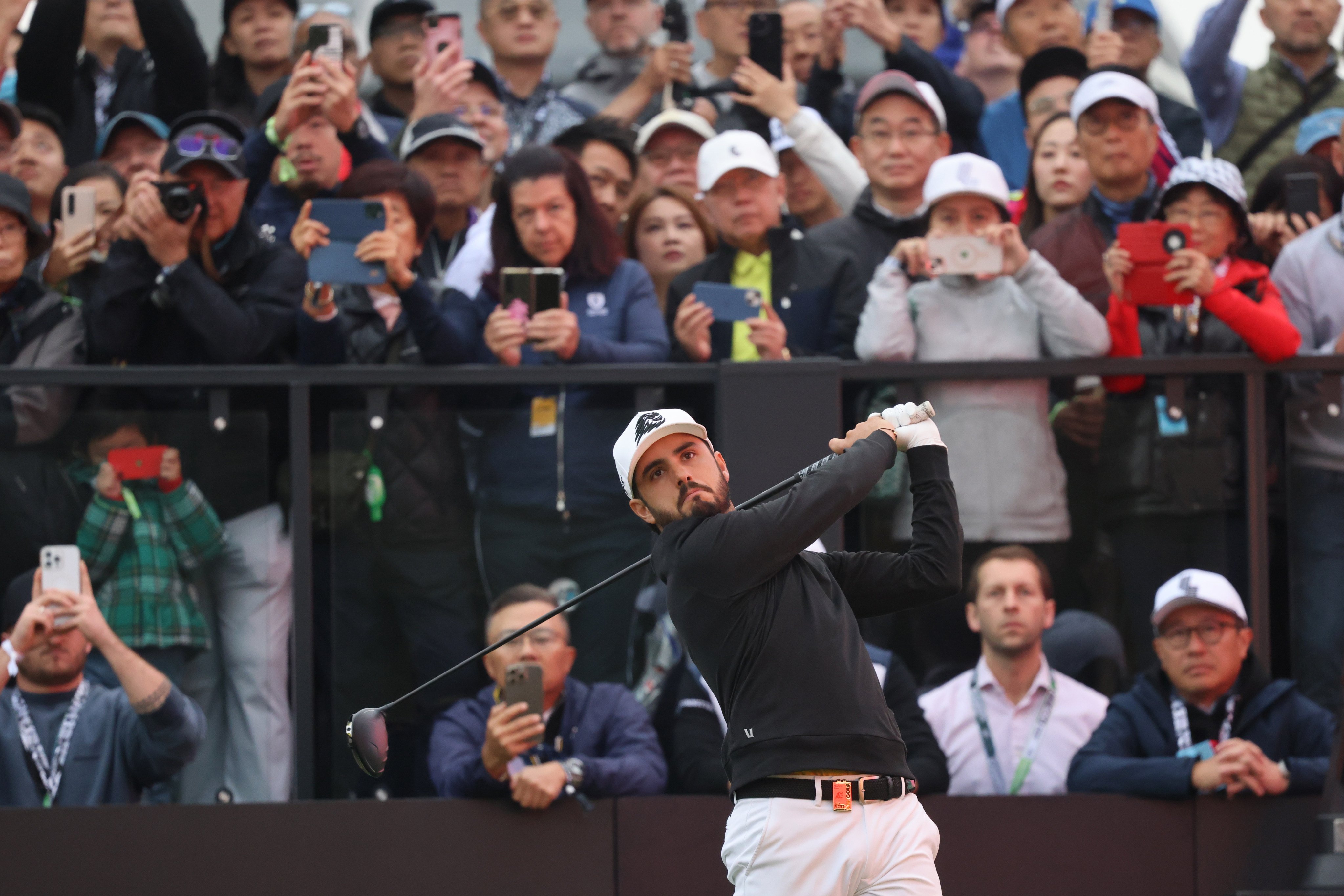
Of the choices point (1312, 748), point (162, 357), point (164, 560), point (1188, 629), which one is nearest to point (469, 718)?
point (164, 560)

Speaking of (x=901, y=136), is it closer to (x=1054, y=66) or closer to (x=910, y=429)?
(x=1054, y=66)

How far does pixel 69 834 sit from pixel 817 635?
315cm

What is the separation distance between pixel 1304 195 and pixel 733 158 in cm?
239

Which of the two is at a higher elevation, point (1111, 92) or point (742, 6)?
point (742, 6)

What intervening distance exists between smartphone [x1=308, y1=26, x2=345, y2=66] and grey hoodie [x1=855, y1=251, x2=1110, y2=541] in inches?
99.4

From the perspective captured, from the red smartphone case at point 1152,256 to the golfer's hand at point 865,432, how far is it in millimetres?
2131

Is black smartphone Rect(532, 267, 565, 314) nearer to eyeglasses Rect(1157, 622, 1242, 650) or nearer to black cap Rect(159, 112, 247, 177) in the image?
black cap Rect(159, 112, 247, 177)

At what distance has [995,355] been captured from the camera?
665 centimetres

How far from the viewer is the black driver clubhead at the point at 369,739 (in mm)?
5176

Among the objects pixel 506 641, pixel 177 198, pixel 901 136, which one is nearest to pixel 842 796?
pixel 506 641

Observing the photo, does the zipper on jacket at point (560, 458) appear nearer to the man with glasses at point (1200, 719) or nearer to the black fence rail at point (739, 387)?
the black fence rail at point (739, 387)

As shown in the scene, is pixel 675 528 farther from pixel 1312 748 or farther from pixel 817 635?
pixel 1312 748

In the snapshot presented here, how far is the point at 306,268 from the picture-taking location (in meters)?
6.67

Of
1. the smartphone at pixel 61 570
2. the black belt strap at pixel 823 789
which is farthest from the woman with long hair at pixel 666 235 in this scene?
the black belt strap at pixel 823 789
